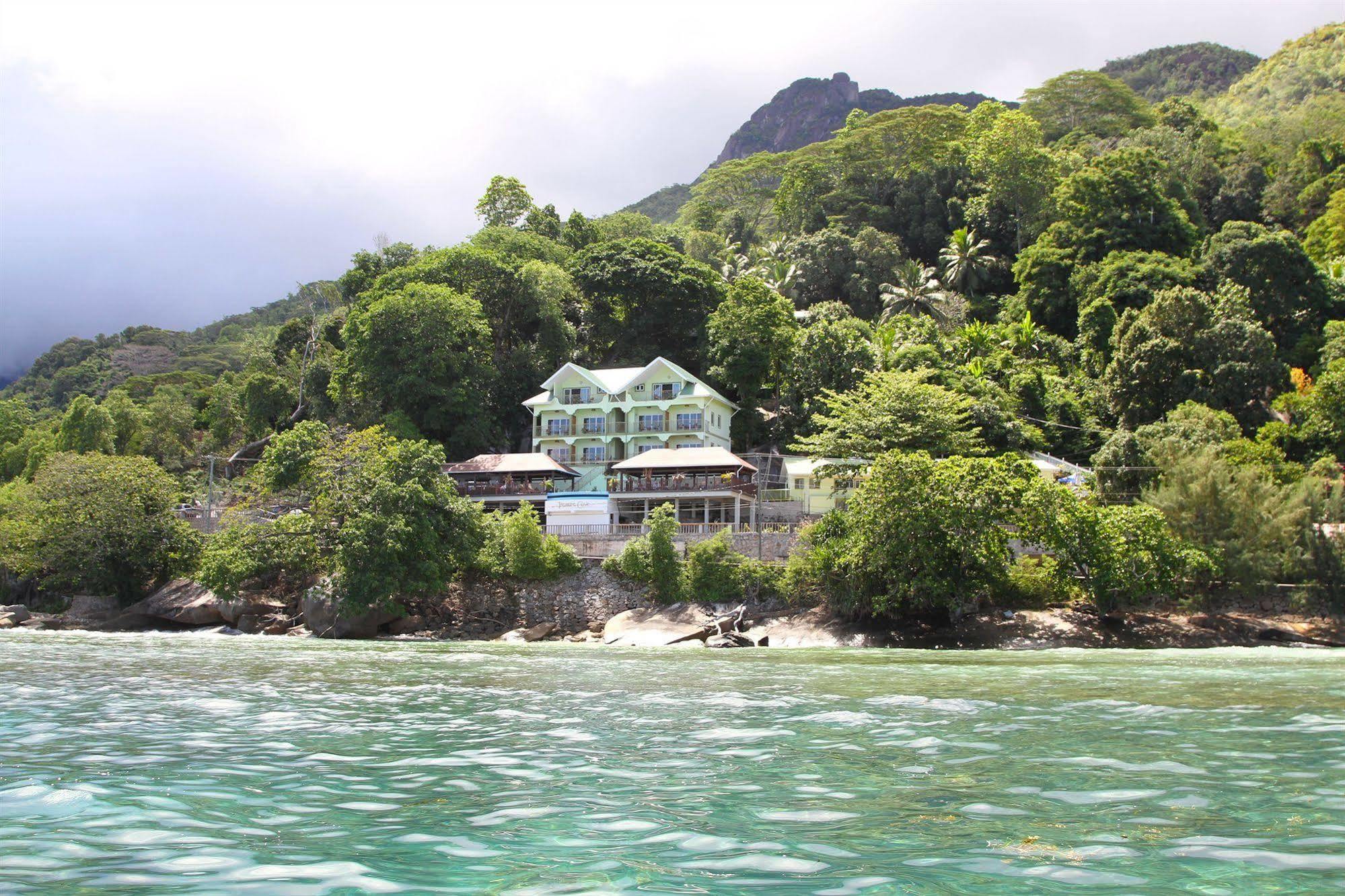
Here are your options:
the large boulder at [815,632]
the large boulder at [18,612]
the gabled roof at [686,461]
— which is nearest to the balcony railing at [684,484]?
the gabled roof at [686,461]

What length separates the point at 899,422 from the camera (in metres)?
41.1

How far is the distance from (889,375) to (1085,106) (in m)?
56.7

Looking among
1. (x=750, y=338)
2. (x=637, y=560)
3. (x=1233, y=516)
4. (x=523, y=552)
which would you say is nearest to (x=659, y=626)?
(x=637, y=560)

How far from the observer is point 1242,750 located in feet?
29.9

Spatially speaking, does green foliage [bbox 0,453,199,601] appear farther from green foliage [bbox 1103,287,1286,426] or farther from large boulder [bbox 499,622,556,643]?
green foliage [bbox 1103,287,1286,426]

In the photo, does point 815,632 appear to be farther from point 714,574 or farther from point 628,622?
point 628,622

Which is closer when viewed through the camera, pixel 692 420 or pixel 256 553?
pixel 256 553

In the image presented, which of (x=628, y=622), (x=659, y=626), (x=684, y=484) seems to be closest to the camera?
(x=659, y=626)

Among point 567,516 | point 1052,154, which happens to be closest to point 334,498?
point 567,516

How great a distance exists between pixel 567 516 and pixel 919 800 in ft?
130

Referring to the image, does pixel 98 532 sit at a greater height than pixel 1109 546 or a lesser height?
greater

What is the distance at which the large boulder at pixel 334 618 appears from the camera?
33.8 meters

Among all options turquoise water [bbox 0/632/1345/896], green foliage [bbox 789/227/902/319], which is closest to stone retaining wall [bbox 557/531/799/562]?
turquoise water [bbox 0/632/1345/896]

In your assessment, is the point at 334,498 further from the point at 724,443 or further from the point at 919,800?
the point at 919,800
